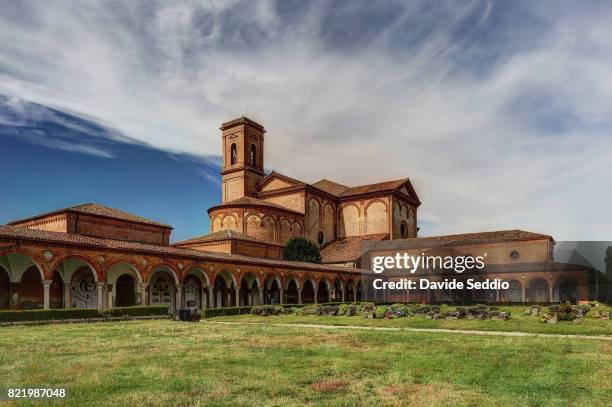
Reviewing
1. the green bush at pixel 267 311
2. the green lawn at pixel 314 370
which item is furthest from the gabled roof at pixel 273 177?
the green lawn at pixel 314 370

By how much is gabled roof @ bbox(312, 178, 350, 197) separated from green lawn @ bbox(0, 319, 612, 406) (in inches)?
2077

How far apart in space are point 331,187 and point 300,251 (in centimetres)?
1922

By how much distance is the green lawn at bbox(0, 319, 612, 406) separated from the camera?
7180 mm

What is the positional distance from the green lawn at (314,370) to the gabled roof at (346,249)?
4222cm

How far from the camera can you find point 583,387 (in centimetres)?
798

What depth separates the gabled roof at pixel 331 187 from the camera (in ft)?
220

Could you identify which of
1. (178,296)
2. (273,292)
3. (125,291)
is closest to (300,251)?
(273,292)

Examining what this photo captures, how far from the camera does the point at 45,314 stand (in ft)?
75.5

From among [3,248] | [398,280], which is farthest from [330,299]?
[3,248]

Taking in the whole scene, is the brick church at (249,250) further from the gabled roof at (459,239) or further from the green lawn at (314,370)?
the green lawn at (314,370)

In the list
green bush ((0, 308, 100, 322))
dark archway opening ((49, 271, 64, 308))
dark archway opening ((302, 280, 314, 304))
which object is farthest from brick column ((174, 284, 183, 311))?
dark archway opening ((302, 280, 314, 304))

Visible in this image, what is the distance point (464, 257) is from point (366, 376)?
47295mm

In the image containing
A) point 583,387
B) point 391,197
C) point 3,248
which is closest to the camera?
point 583,387

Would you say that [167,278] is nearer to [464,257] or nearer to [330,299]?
[330,299]
